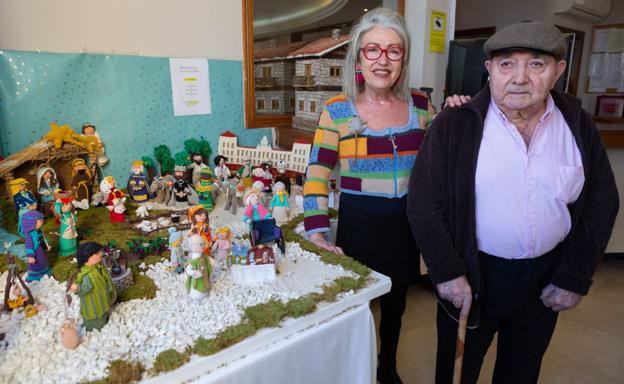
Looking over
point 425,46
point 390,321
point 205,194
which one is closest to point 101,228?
point 205,194

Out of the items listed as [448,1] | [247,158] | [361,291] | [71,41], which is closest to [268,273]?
[361,291]

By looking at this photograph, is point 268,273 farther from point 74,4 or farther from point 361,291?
point 74,4

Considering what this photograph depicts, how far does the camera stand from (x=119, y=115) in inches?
73.3

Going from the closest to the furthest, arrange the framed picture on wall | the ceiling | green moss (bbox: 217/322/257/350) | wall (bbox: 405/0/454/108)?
green moss (bbox: 217/322/257/350), the ceiling, wall (bbox: 405/0/454/108), the framed picture on wall

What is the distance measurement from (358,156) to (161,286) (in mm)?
684

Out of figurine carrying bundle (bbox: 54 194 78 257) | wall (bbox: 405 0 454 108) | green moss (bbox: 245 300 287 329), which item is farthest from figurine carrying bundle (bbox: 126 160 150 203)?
wall (bbox: 405 0 454 108)

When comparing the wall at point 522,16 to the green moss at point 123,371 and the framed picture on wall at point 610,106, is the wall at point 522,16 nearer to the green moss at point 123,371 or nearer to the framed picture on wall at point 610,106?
the framed picture on wall at point 610,106

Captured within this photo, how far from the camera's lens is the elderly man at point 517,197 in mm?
1002

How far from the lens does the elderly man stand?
3.29 feet

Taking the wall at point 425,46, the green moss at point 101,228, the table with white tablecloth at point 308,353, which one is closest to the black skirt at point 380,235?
the table with white tablecloth at point 308,353

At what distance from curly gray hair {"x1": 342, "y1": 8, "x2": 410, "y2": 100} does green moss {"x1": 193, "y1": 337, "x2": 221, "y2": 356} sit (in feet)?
2.79

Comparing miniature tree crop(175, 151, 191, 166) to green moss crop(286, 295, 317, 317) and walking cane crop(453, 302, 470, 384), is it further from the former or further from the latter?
walking cane crop(453, 302, 470, 384)

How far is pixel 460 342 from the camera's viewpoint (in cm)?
118

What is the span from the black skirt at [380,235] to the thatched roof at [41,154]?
1153 mm
